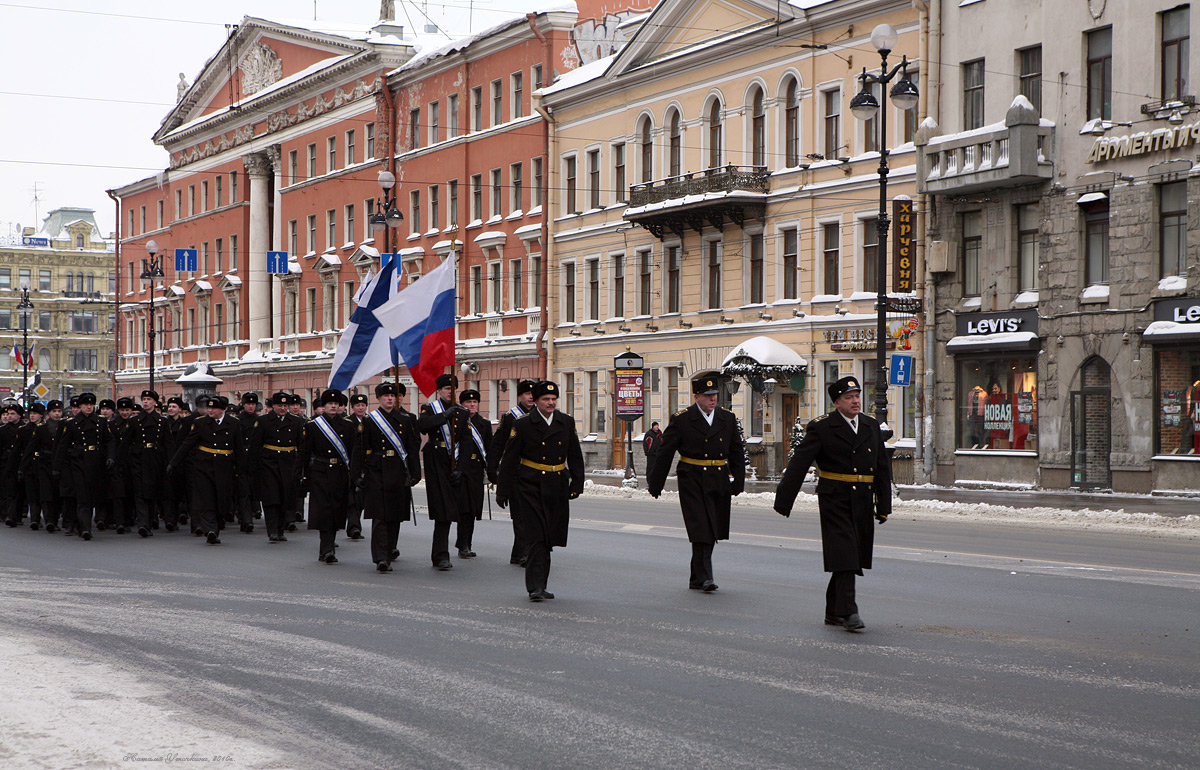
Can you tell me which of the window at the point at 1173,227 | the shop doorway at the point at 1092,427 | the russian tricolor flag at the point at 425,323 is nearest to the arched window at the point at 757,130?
the shop doorway at the point at 1092,427

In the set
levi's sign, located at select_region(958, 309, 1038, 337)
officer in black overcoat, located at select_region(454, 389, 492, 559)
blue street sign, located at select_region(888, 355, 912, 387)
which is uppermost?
levi's sign, located at select_region(958, 309, 1038, 337)

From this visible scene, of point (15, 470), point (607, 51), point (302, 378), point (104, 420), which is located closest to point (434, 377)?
point (104, 420)

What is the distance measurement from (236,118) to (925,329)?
Result: 4727 cm

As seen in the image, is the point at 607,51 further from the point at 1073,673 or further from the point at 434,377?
the point at 1073,673

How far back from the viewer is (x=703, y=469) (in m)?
13.5

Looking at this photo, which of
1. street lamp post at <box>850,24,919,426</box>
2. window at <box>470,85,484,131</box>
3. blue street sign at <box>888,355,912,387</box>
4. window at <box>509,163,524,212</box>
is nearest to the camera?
street lamp post at <box>850,24,919,426</box>

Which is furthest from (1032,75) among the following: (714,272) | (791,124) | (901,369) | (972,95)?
(714,272)

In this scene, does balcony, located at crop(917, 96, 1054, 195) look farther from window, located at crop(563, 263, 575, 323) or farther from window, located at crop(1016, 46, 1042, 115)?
window, located at crop(563, 263, 575, 323)

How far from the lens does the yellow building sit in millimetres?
38938

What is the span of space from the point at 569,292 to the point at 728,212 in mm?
9905

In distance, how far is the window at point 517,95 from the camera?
5361 centimetres

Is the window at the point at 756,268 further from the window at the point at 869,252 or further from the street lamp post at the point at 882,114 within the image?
the street lamp post at the point at 882,114

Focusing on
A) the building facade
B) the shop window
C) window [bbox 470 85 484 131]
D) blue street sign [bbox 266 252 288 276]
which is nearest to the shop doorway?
the building facade

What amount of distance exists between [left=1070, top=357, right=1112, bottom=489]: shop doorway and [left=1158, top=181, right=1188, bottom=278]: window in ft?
8.37
